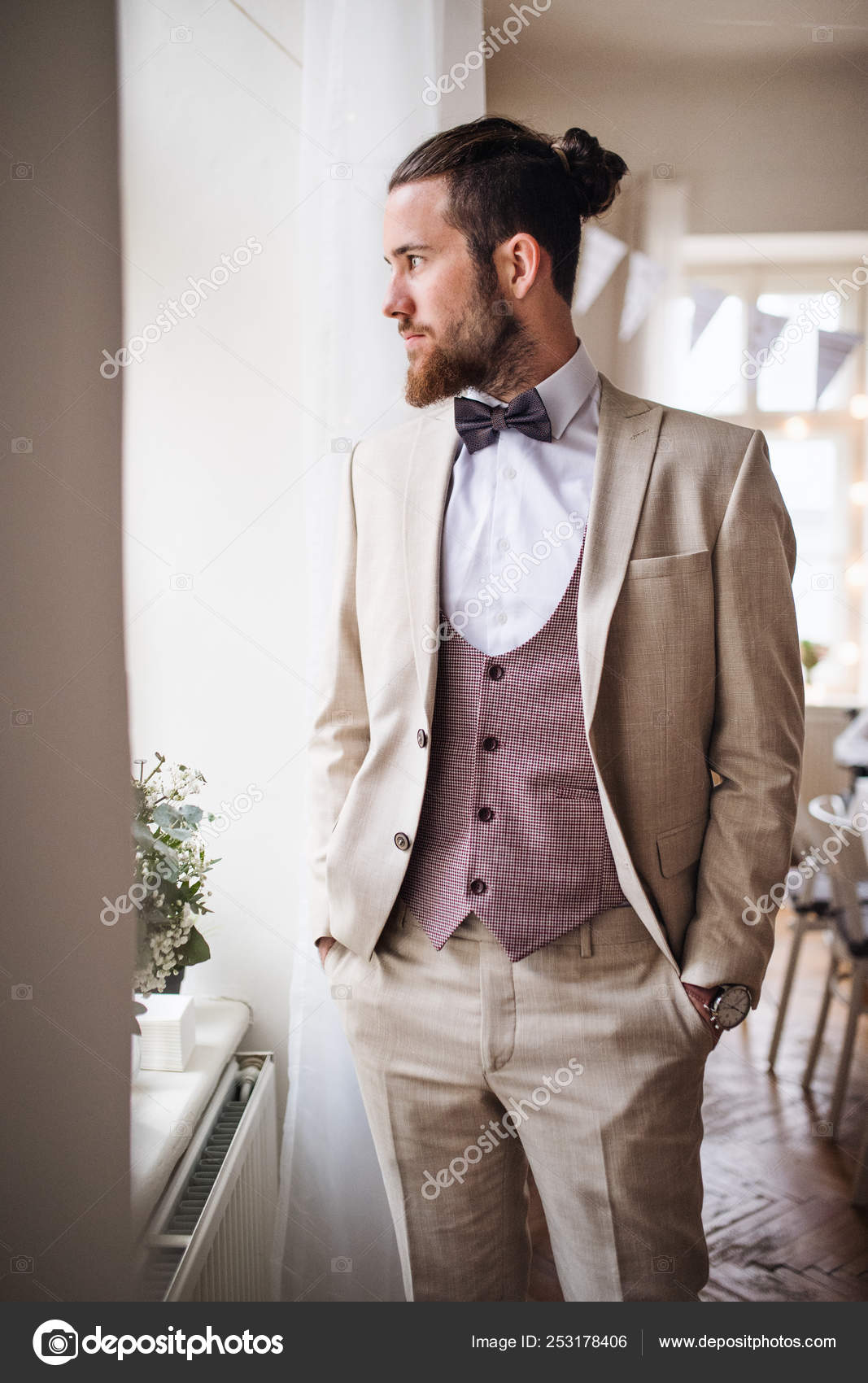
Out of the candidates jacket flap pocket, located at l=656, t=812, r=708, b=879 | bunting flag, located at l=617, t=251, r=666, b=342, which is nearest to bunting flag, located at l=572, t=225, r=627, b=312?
bunting flag, located at l=617, t=251, r=666, b=342

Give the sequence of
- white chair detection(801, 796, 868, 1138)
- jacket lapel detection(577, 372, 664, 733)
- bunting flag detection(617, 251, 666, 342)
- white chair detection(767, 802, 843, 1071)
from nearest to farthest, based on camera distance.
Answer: jacket lapel detection(577, 372, 664, 733) → bunting flag detection(617, 251, 666, 342) → white chair detection(801, 796, 868, 1138) → white chair detection(767, 802, 843, 1071)

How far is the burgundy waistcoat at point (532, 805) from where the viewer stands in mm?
1141

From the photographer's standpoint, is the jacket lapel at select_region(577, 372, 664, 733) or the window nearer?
the jacket lapel at select_region(577, 372, 664, 733)

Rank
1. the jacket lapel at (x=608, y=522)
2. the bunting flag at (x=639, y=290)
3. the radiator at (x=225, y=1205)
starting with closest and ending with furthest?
the jacket lapel at (x=608, y=522) < the radiator at (x=225, y=1205) < the bunting flag at (x=639, y=290)

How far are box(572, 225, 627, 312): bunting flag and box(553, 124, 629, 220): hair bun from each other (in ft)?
1.52

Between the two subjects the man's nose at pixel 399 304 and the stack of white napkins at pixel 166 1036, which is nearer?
the man's nose at pixel 399 304

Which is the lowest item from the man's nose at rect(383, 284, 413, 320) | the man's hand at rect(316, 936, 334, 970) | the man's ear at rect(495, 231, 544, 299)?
the man's hand at rect(316, 936, 334, 970)

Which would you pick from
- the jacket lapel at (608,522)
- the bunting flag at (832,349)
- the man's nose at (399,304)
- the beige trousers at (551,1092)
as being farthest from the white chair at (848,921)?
the man's nose at (399,304)

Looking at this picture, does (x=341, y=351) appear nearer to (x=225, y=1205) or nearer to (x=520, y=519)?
(x=520, y=519)

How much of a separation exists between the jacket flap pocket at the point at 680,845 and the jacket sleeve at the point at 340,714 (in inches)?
16.8

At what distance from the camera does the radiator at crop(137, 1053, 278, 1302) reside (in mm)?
1367

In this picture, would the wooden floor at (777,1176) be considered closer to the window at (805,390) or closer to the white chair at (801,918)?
the white chair at (801,918)

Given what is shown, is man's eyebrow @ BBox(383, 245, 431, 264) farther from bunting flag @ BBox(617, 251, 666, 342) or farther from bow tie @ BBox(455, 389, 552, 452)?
bunting flag @ BBox(617, 251, 666, 342)

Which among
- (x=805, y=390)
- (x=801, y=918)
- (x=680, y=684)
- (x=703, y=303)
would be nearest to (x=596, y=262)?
(x=703, y=303)
